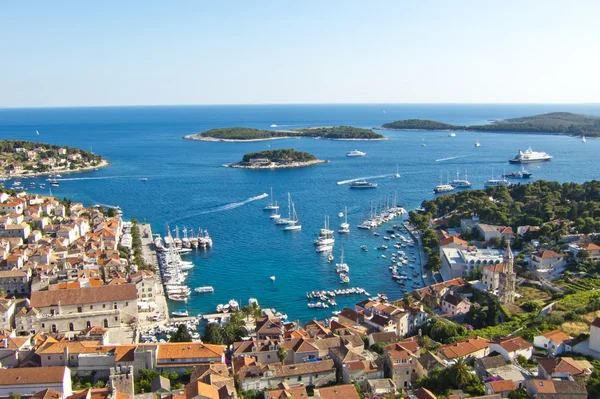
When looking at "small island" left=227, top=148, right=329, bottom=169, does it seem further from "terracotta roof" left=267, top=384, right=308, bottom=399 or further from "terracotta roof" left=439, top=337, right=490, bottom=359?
"terracotta roof" left=267, top=384, right=308, bottom=399

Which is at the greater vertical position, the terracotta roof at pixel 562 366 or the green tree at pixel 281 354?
the terracotta roof at pixel 562 366

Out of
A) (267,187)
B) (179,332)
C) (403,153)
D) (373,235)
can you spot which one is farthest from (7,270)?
(403,153)

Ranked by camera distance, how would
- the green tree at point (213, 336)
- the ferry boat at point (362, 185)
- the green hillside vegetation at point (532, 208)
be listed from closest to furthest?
the green tree at point (213, 336), the green hillside vegetation at point (532, 208), the ferry boat at point (362, 185)

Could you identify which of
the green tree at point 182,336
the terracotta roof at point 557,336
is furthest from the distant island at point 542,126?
the green tree at point 182,336

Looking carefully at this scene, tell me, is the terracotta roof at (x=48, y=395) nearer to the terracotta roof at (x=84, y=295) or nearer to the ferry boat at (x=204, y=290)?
the terracotta roof at (x=84, y=295)

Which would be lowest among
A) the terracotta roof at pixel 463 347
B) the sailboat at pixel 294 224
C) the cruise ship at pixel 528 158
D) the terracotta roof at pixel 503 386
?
the sailboat at pixel 294 224

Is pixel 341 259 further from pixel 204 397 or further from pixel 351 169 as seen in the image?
pixel 351 169
